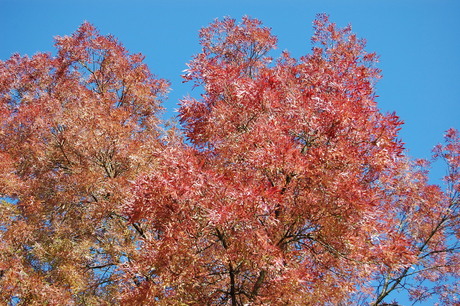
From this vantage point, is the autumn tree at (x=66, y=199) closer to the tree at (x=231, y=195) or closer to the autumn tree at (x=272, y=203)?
the tree at (x=231, y=195)

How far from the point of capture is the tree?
6195mm

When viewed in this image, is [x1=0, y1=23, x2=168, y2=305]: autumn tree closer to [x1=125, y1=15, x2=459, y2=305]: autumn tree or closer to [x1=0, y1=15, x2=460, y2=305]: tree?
[x1=0, y1=15, x2=460, y2=305]: tree

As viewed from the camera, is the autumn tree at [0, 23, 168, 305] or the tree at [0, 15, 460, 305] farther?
the autumn tree at [0, 23, 168, 305]

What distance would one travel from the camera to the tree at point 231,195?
6.20 meters

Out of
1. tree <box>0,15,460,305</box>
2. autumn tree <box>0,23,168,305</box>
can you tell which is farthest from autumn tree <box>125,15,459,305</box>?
autumn tree <box>0,23,168,305</box>

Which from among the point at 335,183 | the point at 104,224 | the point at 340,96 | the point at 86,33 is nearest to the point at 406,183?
the point at 340,96

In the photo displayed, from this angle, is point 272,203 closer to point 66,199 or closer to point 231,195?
point 231,195

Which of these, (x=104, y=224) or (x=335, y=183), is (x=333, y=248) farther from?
(x=104, y=224)

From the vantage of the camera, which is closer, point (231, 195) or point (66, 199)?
point (231, 195)

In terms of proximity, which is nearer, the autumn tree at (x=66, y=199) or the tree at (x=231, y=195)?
the tree at (x=231, y=195)

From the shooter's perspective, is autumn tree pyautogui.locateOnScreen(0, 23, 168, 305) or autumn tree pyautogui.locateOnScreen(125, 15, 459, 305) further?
autumn tree pyautogui.locateOnScreen(0, 23, 168, 305)

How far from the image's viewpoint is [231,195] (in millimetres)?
6000

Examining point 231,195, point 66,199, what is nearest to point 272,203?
point 231,195

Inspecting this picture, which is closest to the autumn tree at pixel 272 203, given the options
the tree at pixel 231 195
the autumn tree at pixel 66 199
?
the tree at pixel 231 195
